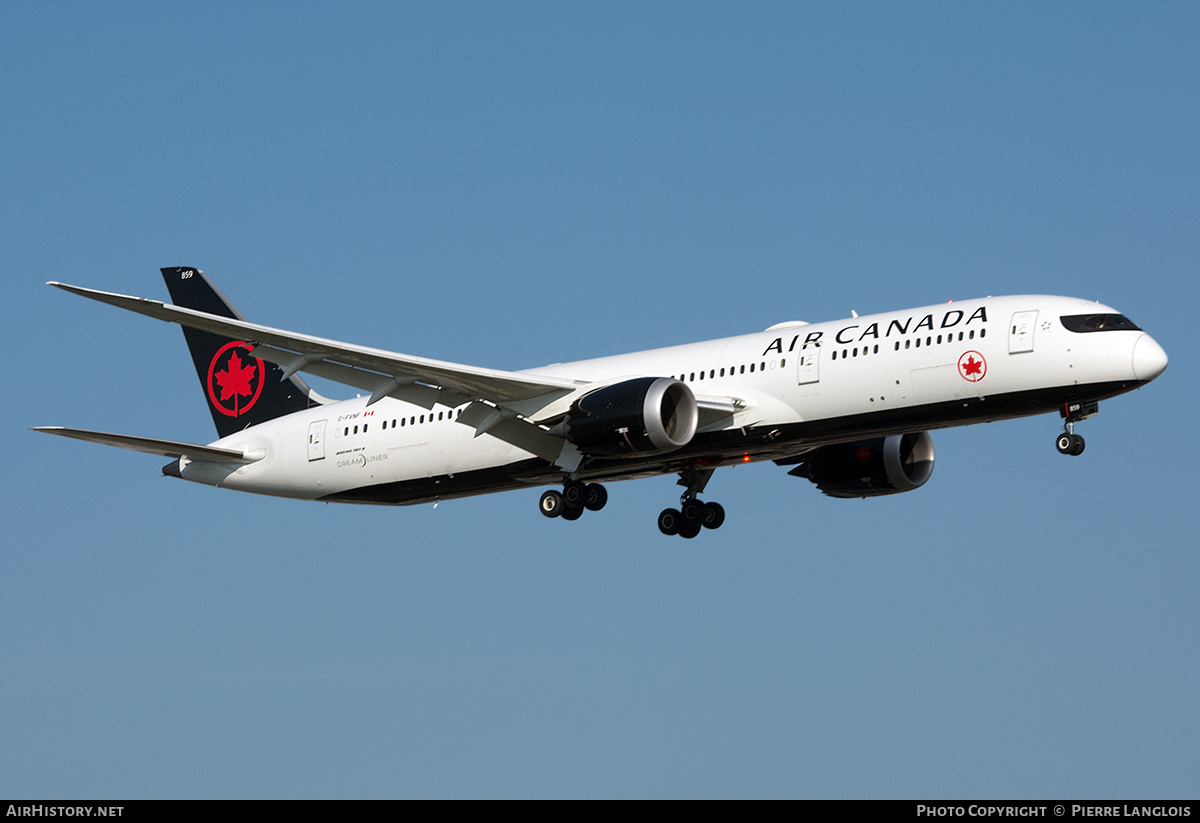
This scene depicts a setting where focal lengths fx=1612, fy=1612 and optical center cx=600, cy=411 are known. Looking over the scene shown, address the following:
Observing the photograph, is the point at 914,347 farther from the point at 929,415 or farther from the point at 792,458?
the point at 792,458

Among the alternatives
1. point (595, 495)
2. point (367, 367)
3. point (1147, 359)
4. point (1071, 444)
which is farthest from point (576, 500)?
point (1147, 359)

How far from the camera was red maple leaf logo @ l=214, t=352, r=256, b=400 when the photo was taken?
47000 millimetres

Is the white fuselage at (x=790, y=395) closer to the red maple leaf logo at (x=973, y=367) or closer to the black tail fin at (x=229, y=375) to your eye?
the red maple leaf logo at (x=973, y=367)

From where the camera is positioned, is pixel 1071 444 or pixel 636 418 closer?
pixel 1071 444

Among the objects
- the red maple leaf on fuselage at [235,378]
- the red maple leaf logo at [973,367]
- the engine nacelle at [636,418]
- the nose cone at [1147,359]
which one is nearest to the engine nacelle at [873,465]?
the engine nacelle at [636,418]

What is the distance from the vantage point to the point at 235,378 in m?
47.3

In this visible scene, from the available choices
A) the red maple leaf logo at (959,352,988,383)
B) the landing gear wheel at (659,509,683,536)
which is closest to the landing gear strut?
the landing gear wheel at (659,509,683,536)

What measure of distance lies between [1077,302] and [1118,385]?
2264 millimetres

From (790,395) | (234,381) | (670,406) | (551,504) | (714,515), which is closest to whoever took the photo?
(790,395)

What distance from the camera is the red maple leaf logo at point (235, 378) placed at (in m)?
47.0

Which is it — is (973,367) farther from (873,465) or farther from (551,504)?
(551,504)

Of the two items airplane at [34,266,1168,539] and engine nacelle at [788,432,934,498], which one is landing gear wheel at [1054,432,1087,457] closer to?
airplane at [34,266,1168,539]

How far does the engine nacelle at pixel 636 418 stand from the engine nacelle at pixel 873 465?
7.43 metres

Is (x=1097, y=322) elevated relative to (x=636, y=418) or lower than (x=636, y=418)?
elevated
